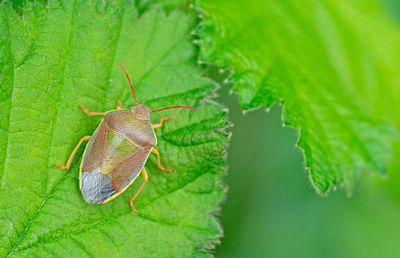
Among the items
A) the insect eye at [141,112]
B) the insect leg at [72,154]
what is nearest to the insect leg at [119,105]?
the insect eye at [141,112]

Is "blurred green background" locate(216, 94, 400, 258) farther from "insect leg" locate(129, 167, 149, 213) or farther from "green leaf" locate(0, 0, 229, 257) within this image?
"insect leg" locate(129, 167, 149, 213)

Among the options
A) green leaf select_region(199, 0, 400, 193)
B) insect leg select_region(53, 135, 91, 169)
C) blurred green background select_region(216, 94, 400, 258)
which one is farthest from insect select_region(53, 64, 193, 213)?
blurred green background select_region(216, 94, 400, 258)

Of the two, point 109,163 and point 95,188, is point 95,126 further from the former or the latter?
point 95,188

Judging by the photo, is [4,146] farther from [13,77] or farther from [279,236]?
[279,236]

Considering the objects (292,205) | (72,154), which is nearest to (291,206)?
(292,205)

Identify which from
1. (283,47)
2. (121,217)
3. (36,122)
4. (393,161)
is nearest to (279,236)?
(393,161)

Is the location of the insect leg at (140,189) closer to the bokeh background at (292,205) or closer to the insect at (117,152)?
the insect at (117,152)
